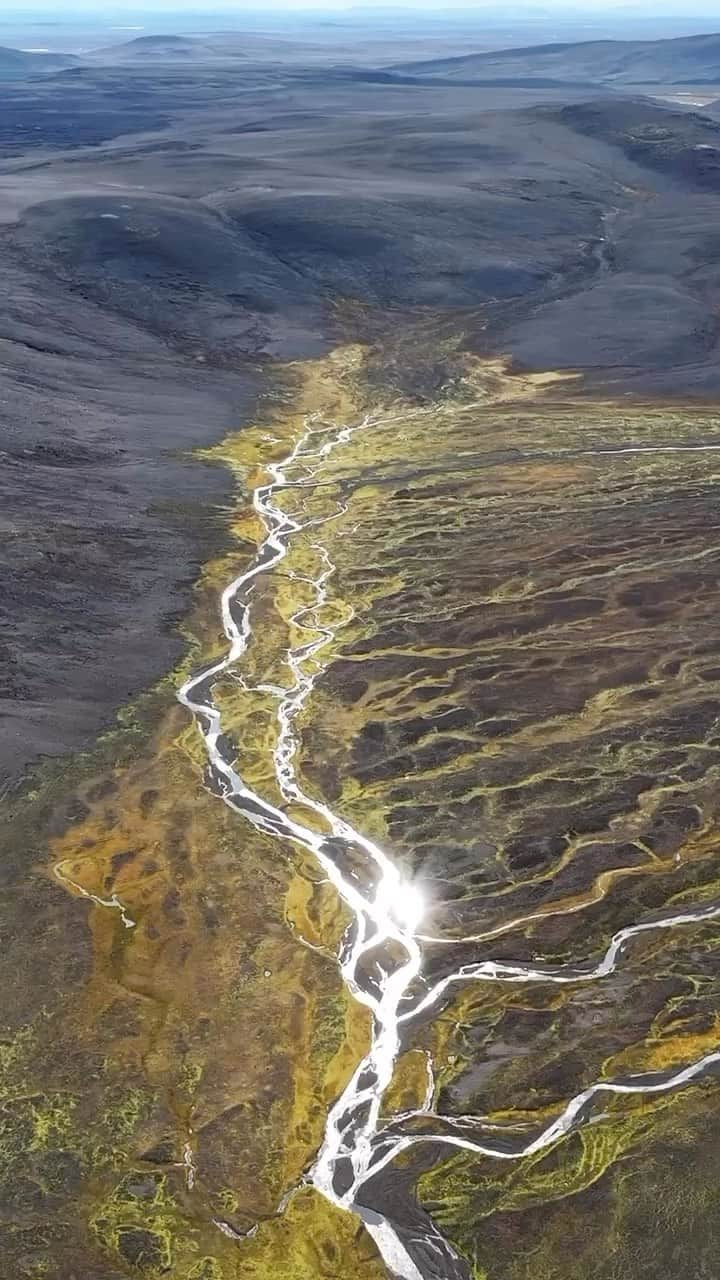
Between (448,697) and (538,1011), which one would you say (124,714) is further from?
(538,1011)

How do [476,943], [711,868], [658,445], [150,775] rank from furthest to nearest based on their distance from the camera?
1. [658,445]
2. [150,775]
3. [711,868]
4. [476,943]

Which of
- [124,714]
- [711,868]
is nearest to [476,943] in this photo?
[711,868]

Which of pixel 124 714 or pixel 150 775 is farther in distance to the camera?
pixel 124 714

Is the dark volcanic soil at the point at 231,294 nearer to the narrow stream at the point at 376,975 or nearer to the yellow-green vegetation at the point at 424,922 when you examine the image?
the yellow-green vegetation at the point at 424,922

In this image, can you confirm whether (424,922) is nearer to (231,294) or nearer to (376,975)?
(376,975)

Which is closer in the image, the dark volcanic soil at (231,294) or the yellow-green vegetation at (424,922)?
the yellow-green vegetation at (424,922)

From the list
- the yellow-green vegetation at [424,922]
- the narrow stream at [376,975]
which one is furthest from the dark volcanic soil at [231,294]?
the narrow stream at [376,975]

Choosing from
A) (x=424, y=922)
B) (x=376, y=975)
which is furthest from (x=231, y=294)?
(x=376, y=975)
